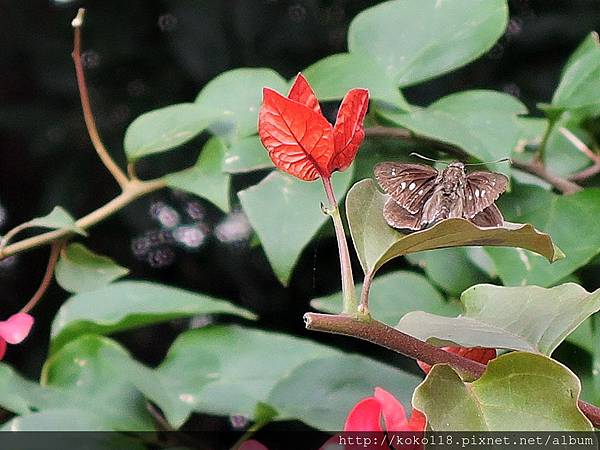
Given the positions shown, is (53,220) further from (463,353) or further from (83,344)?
(463,353)

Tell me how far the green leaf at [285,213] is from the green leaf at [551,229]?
0.11m

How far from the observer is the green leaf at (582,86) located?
0.54m

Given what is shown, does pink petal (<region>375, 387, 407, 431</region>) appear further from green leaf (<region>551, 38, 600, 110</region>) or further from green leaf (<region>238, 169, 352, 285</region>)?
green leaf (<region>551, 38, 600, 110</region>)

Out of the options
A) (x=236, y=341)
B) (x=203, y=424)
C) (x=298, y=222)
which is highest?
(x=298, y=222)

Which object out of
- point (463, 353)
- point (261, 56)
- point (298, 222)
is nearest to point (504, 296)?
point (463, 353)

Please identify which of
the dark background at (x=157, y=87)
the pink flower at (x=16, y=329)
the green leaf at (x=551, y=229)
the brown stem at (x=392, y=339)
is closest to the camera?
the brown stem at (x=392, y=339)

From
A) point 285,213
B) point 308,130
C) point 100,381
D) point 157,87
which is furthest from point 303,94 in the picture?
point 157,87

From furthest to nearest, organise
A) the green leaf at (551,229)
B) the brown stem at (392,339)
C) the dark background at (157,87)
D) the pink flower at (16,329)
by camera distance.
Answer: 1. the dark background at (157,87)
2. the green leaf at (551,229)
3. the pink flower at (16,329)
4. the brown stem at (392,339)

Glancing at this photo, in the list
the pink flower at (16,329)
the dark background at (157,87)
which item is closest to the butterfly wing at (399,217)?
the pink flower at (16,329)

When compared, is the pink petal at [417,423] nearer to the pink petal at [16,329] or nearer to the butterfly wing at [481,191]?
the butterfly wing at [481,191]

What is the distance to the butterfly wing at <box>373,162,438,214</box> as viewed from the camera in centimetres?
31

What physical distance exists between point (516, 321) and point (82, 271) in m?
0.33

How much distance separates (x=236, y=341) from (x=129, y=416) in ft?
0.32

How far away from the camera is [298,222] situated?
508 mm
